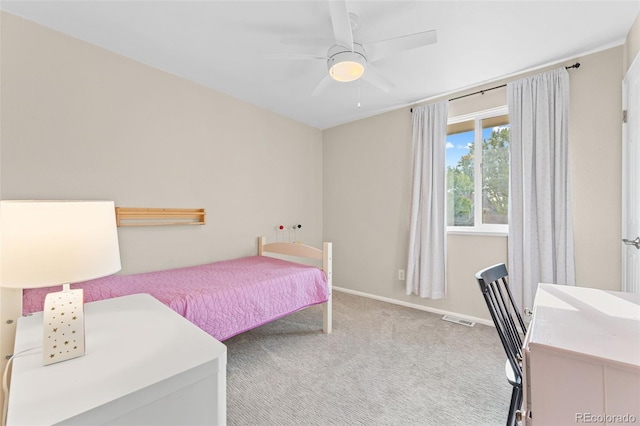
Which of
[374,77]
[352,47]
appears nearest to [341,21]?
[352,47]

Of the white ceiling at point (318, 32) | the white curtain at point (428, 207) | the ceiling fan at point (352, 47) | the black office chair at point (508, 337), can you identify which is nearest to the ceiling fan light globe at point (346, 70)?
the ceiling fan at point (352, 47)

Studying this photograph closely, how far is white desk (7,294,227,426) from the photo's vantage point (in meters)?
0.60

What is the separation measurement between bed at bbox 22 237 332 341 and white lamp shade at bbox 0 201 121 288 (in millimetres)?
960

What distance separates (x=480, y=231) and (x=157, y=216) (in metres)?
3.14

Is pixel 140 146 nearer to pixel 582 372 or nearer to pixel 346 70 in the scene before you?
pixel 346 70

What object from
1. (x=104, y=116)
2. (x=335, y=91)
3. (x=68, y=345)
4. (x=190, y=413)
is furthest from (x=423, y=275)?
(x=104, y=116)

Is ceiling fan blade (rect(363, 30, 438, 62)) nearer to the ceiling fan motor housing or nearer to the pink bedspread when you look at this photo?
the ceiling fan motor housing

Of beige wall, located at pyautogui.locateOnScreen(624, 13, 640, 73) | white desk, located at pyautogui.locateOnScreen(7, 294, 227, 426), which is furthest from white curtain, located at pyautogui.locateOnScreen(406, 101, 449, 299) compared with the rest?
white desk, located at pyautogui.locateOnScreen(7, 294, 227, 426)

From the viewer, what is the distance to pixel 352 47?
1.75 meters

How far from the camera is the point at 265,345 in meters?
2.32

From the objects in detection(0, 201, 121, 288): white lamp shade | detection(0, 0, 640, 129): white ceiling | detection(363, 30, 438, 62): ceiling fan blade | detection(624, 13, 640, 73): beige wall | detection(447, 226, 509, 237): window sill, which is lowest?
detection(447, 226, 509, 237): window sill

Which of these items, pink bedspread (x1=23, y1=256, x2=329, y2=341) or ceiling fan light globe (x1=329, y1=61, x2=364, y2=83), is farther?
ceiling fan light globe (x1=329, y1=61, x2=364, y2=83)

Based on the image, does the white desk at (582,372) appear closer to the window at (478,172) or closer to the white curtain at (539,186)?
the white curtain at (539,186)

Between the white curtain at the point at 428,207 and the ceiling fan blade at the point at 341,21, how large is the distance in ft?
5.36
